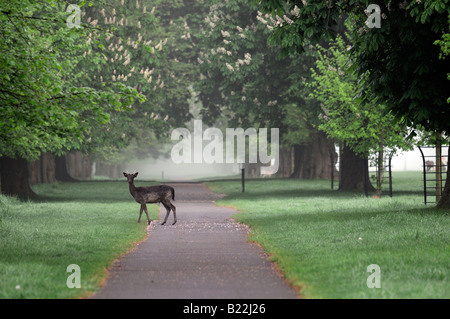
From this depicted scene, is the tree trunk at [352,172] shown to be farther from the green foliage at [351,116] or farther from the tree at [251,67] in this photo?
the green foliage at [351,116]

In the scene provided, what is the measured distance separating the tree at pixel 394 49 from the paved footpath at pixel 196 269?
17.2 ft

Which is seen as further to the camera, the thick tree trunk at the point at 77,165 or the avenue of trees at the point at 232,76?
the thick tree trunk at the point at 77,165

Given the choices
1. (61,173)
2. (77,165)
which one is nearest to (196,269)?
(61,173)

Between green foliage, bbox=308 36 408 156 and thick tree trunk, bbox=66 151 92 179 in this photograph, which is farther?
thick tree trunk, bbox=66 151 92 179

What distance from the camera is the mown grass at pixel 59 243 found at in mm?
10445

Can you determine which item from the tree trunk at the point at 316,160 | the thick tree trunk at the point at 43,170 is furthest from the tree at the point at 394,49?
the tree trunk at the point at 316,160

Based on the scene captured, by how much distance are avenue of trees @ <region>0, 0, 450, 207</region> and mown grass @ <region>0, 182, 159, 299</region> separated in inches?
93.0

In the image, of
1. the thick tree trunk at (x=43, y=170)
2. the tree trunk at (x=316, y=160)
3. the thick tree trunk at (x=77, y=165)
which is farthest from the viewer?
the thick tree trunk at (x=77, y=165)

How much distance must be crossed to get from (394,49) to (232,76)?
1918cm

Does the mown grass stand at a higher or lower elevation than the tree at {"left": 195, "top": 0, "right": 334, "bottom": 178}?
lower

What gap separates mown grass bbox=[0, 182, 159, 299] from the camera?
10.4 metres

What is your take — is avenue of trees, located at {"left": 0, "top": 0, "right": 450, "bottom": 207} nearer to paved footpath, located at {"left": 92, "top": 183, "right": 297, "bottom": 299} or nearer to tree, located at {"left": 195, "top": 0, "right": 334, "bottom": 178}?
tree, located at {"left": 195, "top": 0, "right": 334, "bottom": 178}

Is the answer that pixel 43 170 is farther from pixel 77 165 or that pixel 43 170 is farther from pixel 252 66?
pixel 77 165

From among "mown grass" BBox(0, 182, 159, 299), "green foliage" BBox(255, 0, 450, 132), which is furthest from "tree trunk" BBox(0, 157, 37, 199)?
"green foliage" BBox(255, 0, 450, 132)
